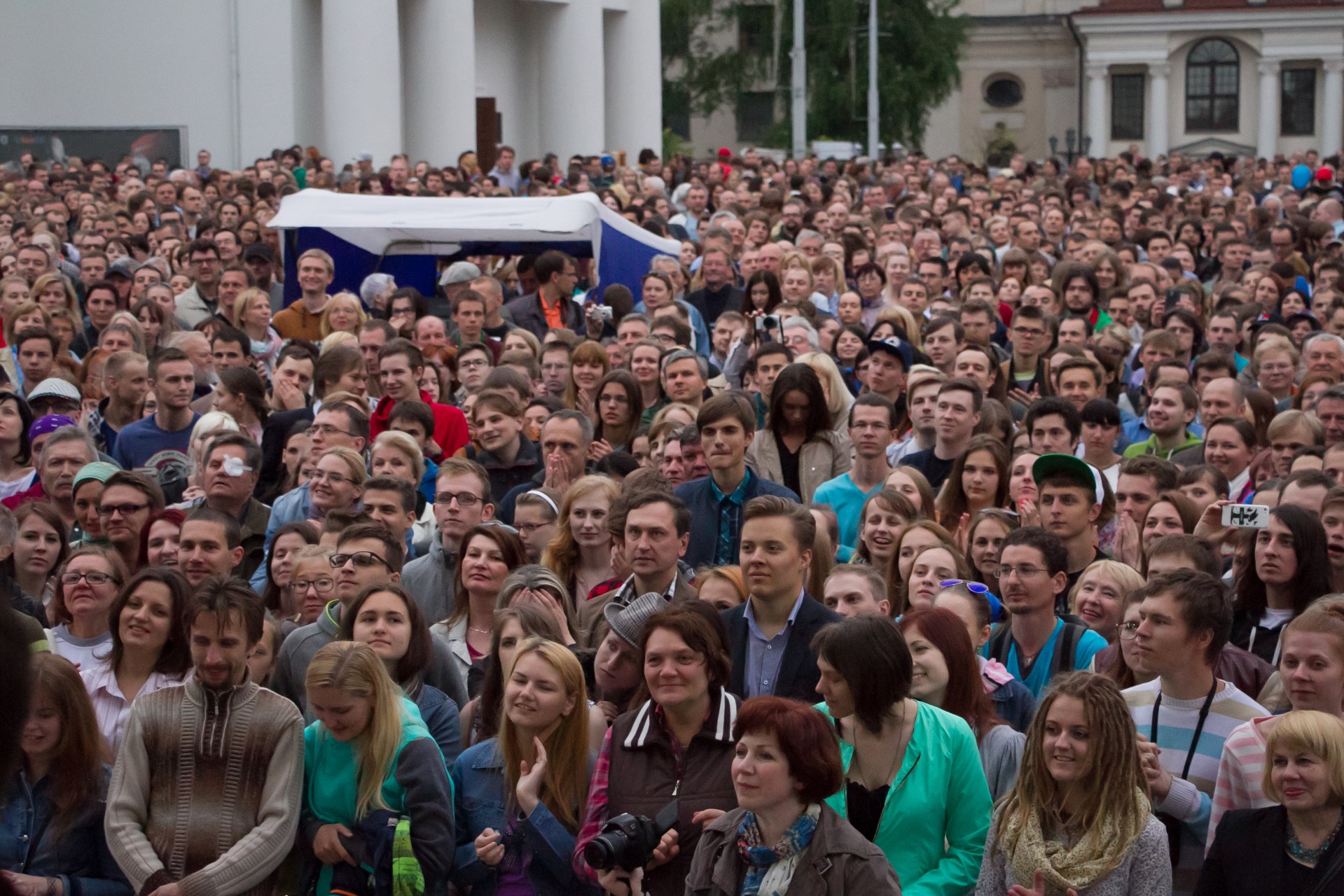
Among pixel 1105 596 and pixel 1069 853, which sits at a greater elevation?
pixel 1105 596

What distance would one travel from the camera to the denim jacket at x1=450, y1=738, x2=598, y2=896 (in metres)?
5.34

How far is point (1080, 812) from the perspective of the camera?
4.85m

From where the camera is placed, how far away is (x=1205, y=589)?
18.6 ft

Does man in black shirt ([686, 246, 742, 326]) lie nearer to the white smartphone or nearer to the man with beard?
the white smartphone

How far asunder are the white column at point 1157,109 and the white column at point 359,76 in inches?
1433

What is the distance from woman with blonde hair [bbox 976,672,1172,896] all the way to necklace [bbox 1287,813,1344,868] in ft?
1.12

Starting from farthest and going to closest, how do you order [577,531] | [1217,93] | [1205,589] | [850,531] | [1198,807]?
[1217,93] → [850,531] → [577,531] → [1205,589] → [1198,807]

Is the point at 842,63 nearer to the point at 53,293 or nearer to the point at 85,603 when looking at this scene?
the point at 53,293

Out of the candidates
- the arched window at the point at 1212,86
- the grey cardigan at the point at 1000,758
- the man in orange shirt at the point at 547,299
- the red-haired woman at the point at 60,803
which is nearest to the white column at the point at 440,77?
the man in orange shirt at the point at 547,299

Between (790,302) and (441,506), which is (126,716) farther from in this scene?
(790,302)

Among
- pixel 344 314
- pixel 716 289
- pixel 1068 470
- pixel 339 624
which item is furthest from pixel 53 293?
pixel 1068 470

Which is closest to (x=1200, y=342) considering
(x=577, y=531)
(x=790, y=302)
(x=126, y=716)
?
(x=790, y=302)

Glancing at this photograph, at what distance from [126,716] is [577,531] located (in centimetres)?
212

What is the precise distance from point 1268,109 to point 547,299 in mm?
52143
